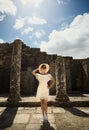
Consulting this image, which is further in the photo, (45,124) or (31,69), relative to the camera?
(31,69)

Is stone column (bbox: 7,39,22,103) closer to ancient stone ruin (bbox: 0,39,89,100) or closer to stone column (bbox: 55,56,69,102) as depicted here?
stone column (bbox: 55,56,69,102)

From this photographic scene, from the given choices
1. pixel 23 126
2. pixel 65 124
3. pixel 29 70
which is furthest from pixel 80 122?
pixel 29 70

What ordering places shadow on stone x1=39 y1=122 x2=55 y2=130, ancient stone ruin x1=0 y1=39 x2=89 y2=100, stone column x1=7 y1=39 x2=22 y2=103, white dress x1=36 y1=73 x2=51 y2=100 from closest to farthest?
1. shadow on stone x1=39 y1=122 x2=55 y2=130
2. white dress x1=36 y1=73 x2=51 y2=100
3. stone column x1=7 y1=39 x2=22 y2=103
4. ancient stone ruin x1=0 y1=39 x2=89 y2=100

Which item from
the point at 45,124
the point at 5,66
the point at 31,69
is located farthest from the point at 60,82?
the point at 5,66

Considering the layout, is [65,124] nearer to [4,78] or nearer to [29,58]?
[4,78]

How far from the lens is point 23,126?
14.4 feet

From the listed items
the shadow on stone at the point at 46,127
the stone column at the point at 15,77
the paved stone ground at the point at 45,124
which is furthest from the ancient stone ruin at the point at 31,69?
the shadow on stone at the point at 46,127

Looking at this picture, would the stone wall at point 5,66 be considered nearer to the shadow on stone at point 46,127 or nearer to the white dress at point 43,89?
the white dress at point 43,89

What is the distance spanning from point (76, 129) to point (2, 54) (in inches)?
454

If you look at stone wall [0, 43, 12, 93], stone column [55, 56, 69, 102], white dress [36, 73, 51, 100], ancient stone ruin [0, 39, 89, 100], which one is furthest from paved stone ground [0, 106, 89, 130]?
stone wall [0, 43, 12, 93]

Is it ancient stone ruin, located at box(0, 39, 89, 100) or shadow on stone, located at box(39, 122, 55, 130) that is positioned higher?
ancient stone ruin, located at box(0, 39, 89, 100)

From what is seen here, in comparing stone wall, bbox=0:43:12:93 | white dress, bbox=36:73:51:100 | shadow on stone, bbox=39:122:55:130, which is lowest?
shadow on stone, bbox=39:122:55:130

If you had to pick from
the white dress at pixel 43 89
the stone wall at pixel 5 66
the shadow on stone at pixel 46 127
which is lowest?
the shadow on stone at pixel 46 127

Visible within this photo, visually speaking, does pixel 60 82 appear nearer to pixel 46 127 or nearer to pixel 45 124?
pixel 45 124
